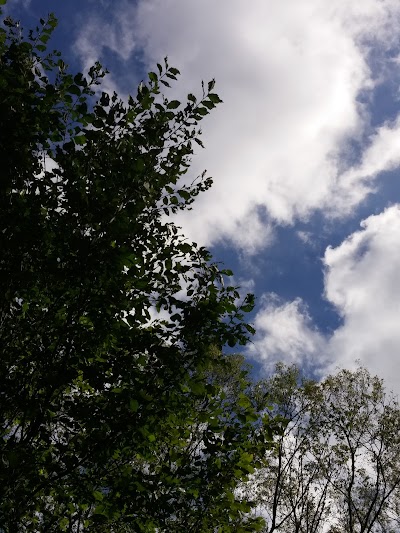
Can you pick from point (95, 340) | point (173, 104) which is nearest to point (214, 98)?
point (173, 104)

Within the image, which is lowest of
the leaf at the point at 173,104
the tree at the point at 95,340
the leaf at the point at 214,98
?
the tree at the point at 95,340

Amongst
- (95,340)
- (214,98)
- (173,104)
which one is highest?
(214,98)

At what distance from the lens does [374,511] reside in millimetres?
29375

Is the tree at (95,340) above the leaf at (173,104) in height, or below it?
below

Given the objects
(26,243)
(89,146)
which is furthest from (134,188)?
(26,243)

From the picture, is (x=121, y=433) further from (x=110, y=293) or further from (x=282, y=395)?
(x=282, y=395)

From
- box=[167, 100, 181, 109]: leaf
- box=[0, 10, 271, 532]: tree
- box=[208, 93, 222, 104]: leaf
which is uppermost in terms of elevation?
box=[208, 93, 222, 104]: leaf

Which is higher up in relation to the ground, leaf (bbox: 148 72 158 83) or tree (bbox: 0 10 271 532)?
leaf (bbox: 148 72 158 83)

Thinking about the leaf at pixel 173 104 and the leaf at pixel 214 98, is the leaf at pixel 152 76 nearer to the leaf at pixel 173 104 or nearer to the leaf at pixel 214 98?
the leaf at pixel 173 104

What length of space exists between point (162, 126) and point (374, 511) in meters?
32.3

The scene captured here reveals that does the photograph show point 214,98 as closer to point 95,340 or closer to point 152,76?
point 152,76

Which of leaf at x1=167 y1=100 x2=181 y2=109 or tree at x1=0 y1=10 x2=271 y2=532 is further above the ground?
leaf at x1=167 y1=100 x2=181 y2=109

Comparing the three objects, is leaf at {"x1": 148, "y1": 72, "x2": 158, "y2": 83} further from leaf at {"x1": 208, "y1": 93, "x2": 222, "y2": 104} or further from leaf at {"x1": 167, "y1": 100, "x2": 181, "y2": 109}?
leaf at {"x1": 208, "y1": 93, "x2": 222, "y2": 104}

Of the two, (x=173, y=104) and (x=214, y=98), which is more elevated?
(x=214, y=98)
